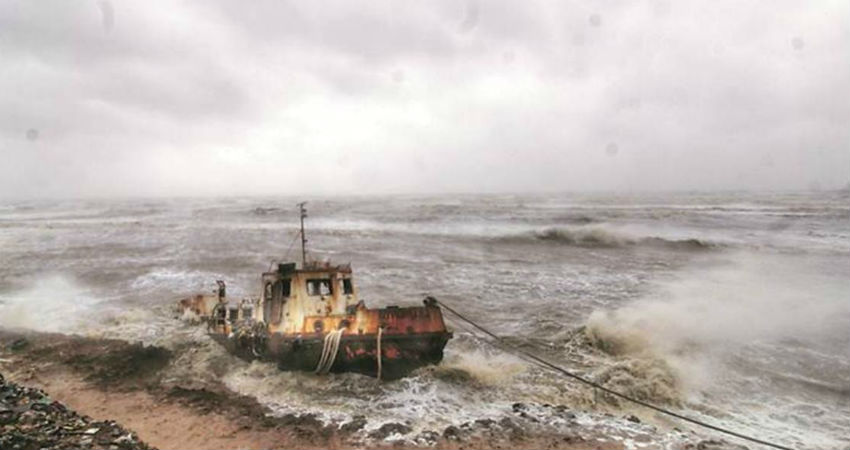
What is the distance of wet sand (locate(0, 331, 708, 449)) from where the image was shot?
9734 millimetres

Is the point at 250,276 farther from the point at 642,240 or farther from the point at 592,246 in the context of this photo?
the point at 642,240

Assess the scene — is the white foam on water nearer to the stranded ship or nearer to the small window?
the stranded ship

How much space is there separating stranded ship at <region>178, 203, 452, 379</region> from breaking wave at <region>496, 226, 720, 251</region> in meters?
31.3

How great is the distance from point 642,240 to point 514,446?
37.3m

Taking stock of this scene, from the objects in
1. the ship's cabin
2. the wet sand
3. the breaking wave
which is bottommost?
the wet sand

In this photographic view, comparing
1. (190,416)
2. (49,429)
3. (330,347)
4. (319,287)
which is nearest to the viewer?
(49,429)

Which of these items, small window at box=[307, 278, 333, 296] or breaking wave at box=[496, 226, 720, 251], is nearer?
small window at box=[307, 278, 333, 296]

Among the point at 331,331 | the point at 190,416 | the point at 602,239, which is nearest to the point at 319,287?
the point at 331,331

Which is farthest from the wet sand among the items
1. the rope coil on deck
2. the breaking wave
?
the breaking wave

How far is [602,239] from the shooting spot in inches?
1732

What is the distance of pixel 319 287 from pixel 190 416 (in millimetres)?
4634

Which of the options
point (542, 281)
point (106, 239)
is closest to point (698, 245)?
point (542, 281)

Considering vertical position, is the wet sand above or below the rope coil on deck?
below

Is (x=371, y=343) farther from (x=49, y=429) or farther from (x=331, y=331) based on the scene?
(x=49, y=429)
